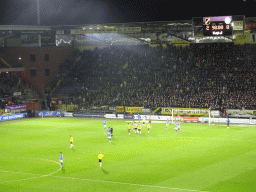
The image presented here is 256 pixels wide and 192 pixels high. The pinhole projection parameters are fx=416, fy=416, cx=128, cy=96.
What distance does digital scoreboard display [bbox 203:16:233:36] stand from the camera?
49231 mm

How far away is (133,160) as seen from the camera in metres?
33.8

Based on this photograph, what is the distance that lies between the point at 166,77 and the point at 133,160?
36633mm

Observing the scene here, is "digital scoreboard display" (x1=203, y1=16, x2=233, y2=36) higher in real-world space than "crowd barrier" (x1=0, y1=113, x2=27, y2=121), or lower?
higher

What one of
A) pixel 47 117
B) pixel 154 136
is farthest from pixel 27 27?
pixel 154 136

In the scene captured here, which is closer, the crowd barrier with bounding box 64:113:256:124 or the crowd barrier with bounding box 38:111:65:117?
the crowd barrier with bounding box 64:113:256:124

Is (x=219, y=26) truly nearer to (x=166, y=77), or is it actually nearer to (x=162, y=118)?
(x=162, y=118)

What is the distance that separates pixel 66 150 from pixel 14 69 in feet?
129

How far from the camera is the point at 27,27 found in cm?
6706

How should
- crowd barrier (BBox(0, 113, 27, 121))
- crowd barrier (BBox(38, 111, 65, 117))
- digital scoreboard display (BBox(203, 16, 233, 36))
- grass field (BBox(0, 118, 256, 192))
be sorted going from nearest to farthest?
grass field (BBox(0, 118, 256, 192)) → digital scoreboard display (BBox(203, 16, 233, 36)) → crowd barrier (BBox(0, 113, 27, 121)) → crowd barrier (BBox(38, 111, 65, 117))

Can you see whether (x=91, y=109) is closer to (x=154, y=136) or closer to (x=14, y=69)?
(x=14, y=69)

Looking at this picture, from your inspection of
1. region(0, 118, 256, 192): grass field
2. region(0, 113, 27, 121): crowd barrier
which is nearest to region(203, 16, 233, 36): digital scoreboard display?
region(0, 118, 256, 192): grass field

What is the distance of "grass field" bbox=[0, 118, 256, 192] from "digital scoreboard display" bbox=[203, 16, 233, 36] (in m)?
11.7

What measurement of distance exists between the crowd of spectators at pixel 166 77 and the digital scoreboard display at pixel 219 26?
12876 millimetres

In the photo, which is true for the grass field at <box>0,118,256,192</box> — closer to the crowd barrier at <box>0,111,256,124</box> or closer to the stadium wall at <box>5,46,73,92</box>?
the crowd barrier at <box>0,111,256,124</box>
